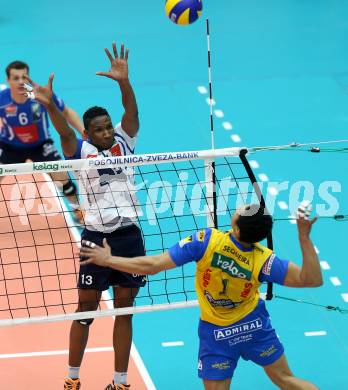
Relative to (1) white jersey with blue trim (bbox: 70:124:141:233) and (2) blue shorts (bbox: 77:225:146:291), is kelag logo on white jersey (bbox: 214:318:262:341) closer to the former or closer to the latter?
(2) blue shorts (bbox: 77:225:146:291)

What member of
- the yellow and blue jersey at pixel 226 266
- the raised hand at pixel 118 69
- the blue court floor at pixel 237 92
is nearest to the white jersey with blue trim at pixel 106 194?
the raised hand at pixel 118 69

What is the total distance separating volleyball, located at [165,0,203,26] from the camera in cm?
1045

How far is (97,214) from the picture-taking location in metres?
7.52

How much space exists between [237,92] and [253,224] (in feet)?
27.3

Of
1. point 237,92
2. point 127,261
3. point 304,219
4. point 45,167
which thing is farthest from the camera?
point 237,92

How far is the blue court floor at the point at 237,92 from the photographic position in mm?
8828

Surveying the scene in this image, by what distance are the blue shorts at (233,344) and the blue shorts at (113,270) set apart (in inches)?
38.1

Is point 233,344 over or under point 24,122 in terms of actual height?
under

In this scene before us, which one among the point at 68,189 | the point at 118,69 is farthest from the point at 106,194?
the point at 68,189

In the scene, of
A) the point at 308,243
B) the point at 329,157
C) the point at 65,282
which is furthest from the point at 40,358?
the point at 329,157

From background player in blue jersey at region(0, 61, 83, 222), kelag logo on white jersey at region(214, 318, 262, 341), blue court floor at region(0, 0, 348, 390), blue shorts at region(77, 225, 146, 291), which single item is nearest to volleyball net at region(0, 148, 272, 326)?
blue shorts at region(77, 225, 146, 291)

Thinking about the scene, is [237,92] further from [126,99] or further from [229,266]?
[229,266]

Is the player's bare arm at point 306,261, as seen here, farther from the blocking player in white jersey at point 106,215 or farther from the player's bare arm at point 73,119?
the player's bare arm at point 73,119

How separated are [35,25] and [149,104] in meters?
4.04
